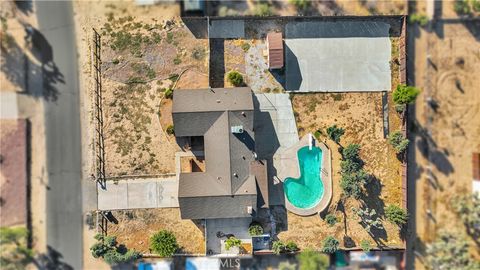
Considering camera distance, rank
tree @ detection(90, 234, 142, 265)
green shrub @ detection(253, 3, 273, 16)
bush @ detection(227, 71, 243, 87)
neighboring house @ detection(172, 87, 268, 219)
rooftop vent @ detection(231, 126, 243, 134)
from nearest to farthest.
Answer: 1. rooftop vent @ detection(231, 126, 243, 134)
2. neighboring house @ detection(172, 87, 268, 219)
3. tree @ detection(90, 234, 142, 265)
4. bush @ detection(227, 71, 243, 87)
5. green shrub @ detection(253, 3, 273, 16)

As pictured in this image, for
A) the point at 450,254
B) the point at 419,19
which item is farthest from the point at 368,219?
the point at 419,19

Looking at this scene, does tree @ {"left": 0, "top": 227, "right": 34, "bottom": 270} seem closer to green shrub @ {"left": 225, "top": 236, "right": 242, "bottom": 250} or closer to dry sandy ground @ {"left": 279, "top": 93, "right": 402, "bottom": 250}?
green shrub @ {"left": 225, "top": 236, "right": 242, "bottom": 250}

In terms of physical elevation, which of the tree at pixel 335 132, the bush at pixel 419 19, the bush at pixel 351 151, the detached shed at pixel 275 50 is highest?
the bush at pixel 419 19

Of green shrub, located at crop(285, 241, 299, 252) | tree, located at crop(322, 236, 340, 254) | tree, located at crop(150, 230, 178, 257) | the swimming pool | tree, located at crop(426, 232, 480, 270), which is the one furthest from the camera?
the swimming pool

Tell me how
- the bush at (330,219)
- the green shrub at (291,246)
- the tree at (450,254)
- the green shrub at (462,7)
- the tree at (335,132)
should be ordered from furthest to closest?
1. the green shrub at (462,7)
2. the bush at (330,219)
3. the tree at (335,132)
4. the green shrub at (291,246)
5. the tree at (450,254)

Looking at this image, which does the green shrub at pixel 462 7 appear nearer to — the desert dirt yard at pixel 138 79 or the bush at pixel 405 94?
the bush at pixel 405 94

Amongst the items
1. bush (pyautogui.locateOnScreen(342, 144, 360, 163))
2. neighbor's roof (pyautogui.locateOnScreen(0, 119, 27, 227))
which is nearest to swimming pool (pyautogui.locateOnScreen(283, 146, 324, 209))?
bush (pyautogui.locateOnScreen(342, 144, 360, 163))

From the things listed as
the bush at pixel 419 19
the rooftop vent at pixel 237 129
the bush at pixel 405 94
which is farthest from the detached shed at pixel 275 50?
the bush at pixel 419 19

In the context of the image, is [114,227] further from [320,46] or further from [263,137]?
[320,46]
